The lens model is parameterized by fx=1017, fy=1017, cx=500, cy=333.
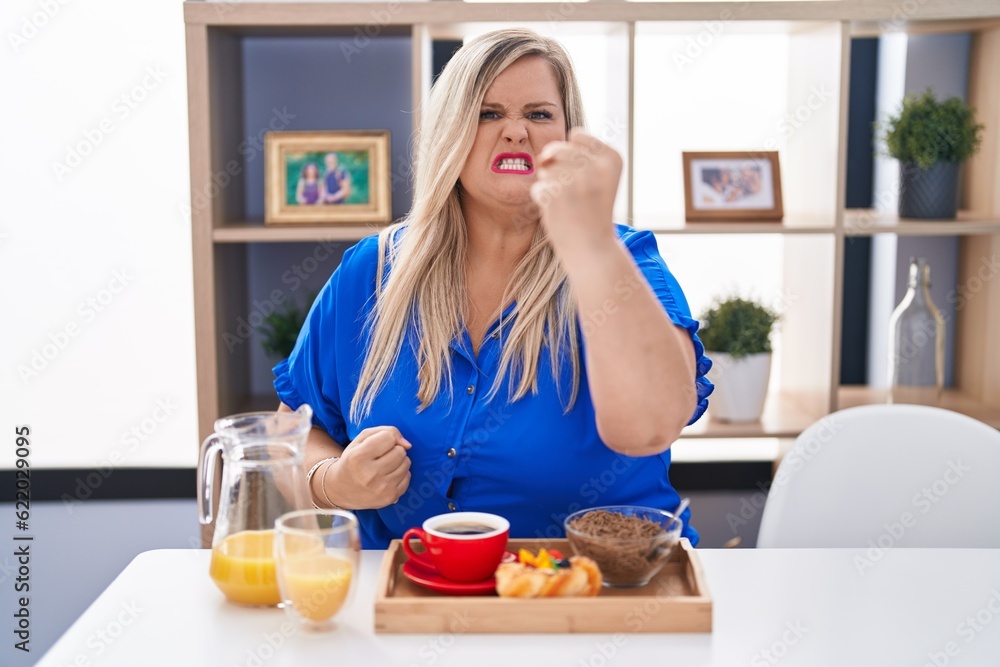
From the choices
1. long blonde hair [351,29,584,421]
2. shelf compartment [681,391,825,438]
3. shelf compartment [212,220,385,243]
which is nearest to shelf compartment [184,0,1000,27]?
shelf compartment [212,220,385,243]

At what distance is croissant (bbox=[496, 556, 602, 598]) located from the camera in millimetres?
1139

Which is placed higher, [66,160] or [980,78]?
[980,78]

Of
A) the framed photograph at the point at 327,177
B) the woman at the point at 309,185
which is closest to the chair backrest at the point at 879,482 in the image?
the framed photograph at the point at 327,177

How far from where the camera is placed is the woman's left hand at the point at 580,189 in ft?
3.83

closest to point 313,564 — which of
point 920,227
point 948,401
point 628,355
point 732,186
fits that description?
point 628,355

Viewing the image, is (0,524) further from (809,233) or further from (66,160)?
(809,233)

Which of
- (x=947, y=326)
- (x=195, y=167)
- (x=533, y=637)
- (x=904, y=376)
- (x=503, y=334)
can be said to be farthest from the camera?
(x=947, y=326)

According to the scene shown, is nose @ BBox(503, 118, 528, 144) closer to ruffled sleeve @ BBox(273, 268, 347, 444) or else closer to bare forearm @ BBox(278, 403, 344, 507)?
ruffled sleeve @ BBox(273, 268, 347, 444)

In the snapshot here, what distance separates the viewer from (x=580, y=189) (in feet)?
3.84

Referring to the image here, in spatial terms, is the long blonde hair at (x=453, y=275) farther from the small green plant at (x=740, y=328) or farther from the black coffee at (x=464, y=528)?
the small green plant at (x=740, y=328)

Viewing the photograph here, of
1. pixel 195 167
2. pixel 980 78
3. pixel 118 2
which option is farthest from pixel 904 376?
pixel 118 2

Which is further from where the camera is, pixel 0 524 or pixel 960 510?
pixel 0 524

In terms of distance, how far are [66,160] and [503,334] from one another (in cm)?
152

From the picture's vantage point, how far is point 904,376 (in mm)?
2459
